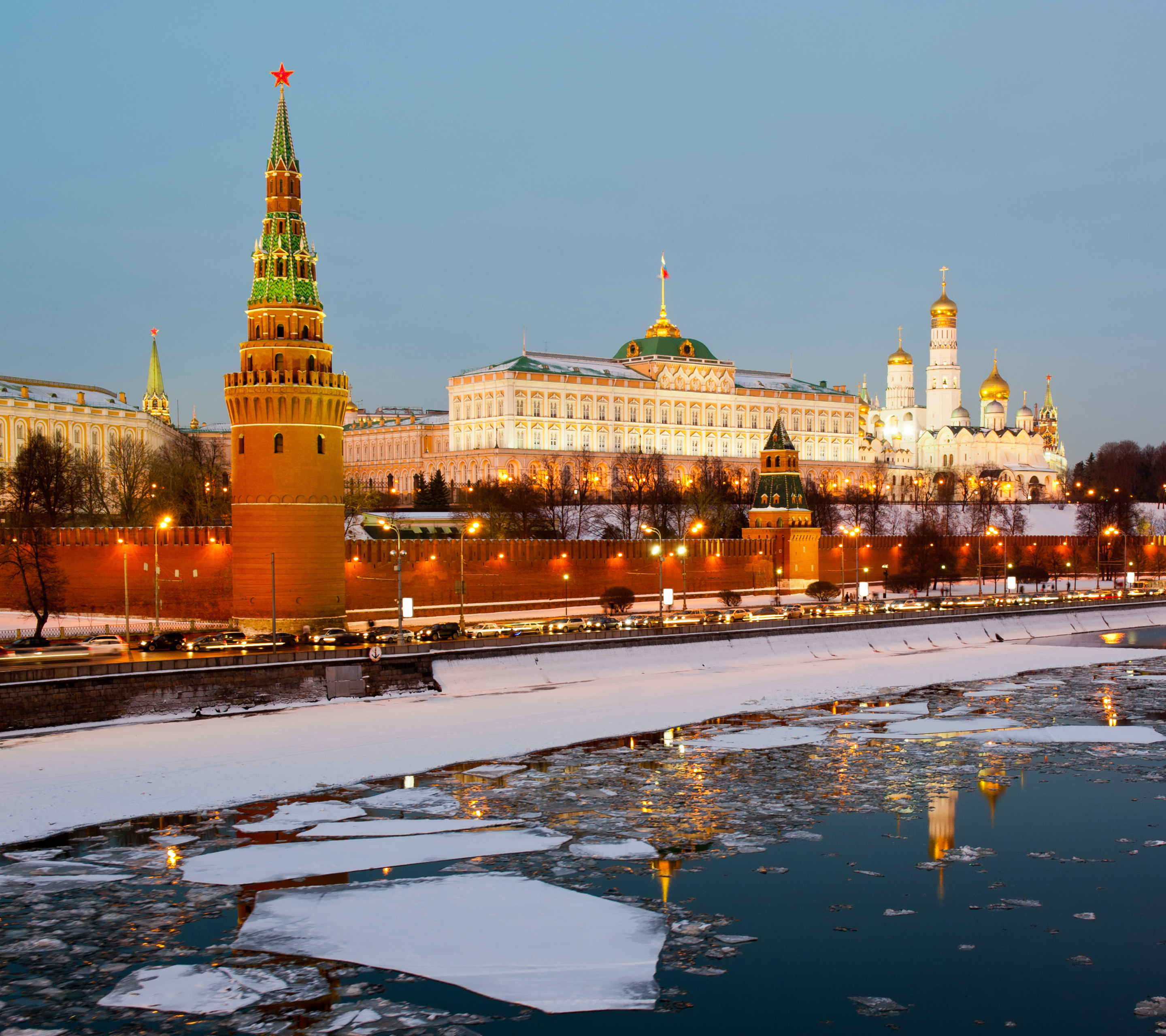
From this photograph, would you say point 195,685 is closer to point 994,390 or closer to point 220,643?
point 220,643

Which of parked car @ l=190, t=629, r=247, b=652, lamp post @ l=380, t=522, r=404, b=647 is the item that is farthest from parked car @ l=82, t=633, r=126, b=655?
lamp post @ l=380, t=522, r=404, b=647

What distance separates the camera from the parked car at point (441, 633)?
5144 centimetres

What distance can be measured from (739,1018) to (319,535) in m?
38.9

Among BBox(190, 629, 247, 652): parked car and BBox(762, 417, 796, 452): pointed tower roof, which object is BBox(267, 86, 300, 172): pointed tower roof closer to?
BBox(190, 629, 247, 652): parked car

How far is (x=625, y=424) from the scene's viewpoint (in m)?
148

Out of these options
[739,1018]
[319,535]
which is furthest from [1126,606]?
[739,1018]

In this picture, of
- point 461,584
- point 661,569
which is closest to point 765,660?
point 661,569

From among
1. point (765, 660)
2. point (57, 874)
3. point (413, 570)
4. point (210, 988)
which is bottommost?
point (210, 988)

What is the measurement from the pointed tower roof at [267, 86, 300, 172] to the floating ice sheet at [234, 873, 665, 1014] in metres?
38.3

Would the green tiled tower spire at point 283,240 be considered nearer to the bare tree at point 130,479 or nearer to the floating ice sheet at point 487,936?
the bare tree at point 130,479

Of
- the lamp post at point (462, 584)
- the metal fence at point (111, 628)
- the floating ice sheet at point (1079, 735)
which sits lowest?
the floating ice sheet at point (1079, 735)

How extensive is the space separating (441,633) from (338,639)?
4856mm

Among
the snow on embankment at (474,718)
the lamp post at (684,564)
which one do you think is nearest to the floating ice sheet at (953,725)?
the snow on embankment at (474,718)

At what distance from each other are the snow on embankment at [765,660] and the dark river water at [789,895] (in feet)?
38.0
